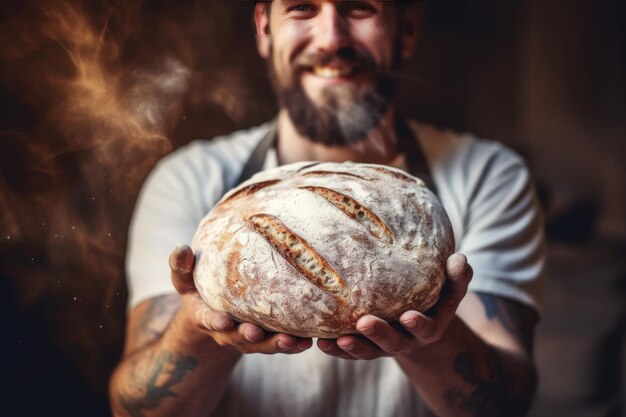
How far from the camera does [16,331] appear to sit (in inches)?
45.1

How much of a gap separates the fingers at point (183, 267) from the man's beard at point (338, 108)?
41cm

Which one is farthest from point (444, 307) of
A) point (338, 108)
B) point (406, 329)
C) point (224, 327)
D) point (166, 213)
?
point (166, 213)

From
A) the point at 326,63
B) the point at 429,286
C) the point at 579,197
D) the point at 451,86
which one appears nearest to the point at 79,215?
the point at 326,63

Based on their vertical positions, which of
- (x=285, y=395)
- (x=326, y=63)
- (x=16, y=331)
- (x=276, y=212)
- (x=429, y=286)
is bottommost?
(x=285, y=395)

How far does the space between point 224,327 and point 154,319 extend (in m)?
0.43

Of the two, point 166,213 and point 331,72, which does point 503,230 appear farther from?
point 166,213

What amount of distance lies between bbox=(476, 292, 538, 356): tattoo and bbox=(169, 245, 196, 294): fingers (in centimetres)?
62

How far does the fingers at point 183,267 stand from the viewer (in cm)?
98

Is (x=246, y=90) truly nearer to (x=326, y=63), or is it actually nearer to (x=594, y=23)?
(x=326, y=63)

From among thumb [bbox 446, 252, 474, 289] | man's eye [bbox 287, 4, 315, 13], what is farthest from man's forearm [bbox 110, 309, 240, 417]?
man's eye [bbox 287, 4, 315, 13]

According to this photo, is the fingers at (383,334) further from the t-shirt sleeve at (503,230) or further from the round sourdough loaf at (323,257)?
the t-shirt sleeve at (503,230)

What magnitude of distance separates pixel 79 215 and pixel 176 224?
202 millimetres

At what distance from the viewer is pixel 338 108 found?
4.17 feet

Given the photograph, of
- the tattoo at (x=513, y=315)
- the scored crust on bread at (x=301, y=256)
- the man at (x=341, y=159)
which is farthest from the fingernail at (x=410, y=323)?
the tattoo at (x=513, y=315)
